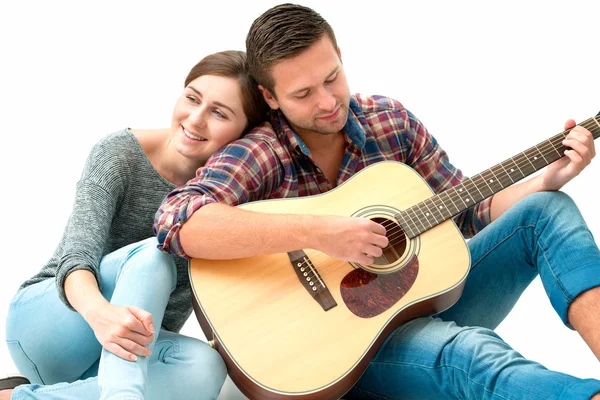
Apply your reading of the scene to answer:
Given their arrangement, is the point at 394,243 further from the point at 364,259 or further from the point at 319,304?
the point at 319,304

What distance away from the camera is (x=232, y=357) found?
1905mm

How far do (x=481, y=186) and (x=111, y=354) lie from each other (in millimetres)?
1109

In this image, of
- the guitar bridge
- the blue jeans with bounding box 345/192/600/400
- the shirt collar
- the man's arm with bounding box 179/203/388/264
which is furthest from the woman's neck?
the blue jeans with bounding box 345/192/600/400

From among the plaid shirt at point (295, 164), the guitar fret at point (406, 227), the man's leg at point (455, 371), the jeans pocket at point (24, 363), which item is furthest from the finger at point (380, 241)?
the jeans pocket at point (24, 363)

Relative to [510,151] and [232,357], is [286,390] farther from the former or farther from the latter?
[510,151]

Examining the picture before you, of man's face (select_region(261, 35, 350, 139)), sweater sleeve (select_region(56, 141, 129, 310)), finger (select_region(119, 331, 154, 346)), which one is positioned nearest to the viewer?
finger (select_region(119, 331, 154, 346))

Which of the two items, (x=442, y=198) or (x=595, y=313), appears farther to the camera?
(x=442, y=198)

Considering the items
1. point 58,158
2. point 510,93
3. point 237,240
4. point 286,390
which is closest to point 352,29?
point 510,93

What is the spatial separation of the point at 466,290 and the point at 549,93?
188cm

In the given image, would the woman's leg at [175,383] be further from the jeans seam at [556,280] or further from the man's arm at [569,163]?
the man's arm at [569,163]

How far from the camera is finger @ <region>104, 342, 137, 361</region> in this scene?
1.82 metres

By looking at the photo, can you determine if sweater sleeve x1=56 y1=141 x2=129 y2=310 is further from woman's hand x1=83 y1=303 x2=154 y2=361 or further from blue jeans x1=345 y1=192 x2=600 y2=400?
blue jeans x1=345 y1=192 x2=600 y2=400

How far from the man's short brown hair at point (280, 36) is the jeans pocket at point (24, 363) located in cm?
105

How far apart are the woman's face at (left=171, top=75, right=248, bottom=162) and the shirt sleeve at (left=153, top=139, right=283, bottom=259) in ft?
0.20
